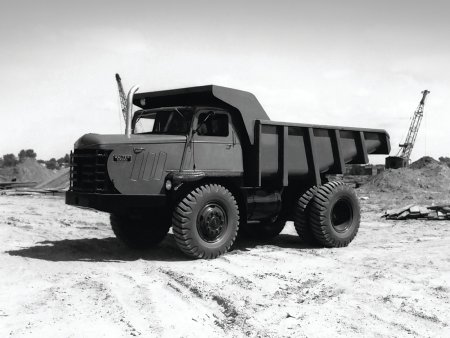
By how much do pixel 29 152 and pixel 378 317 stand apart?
94229 millimetres

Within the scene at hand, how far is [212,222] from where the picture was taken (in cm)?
796

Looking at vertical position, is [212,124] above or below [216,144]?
above

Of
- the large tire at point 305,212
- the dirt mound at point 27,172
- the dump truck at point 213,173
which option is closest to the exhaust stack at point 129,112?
the dump truck at point 213,173

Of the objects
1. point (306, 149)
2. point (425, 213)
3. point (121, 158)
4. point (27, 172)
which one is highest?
point (306, 149)

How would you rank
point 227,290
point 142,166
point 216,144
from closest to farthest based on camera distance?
point 227,290, point 142,166, point 216,144

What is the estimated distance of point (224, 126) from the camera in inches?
333

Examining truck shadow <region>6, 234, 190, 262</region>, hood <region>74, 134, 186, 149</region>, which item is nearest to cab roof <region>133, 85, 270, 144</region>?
hood <region>74, 134, 186, 149</region>

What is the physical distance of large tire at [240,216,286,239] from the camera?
33.4ft

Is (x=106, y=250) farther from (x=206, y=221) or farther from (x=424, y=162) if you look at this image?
(x=424, y=162)

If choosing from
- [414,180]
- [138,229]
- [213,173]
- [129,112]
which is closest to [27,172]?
[414,180]

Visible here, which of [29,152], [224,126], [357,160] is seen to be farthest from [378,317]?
[29,152]

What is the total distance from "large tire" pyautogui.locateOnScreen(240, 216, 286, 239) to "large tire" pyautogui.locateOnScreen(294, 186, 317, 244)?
0.75 metres

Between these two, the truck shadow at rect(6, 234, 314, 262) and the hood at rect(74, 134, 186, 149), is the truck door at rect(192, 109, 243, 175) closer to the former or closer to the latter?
the hood at rect(74, 134, 186, 149)

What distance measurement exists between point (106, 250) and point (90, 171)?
1892 millimetres
